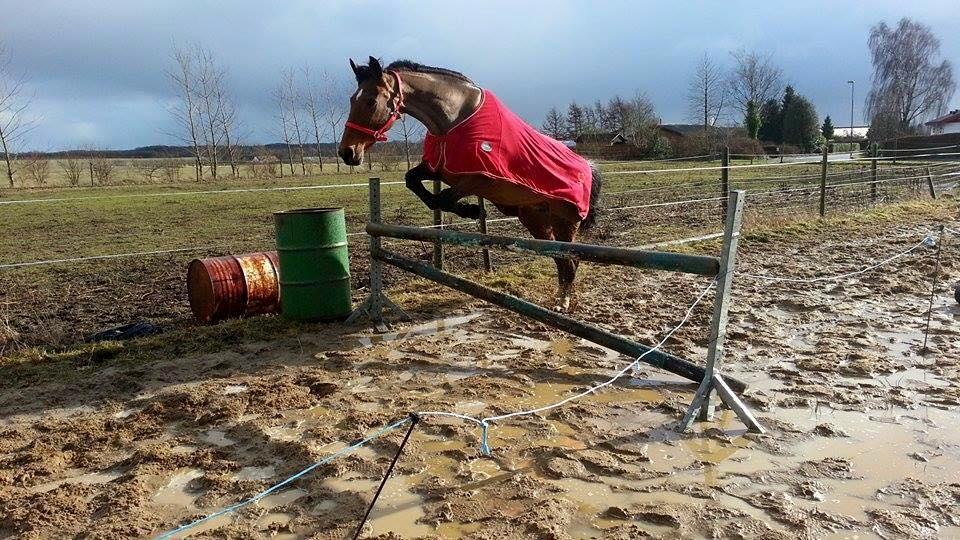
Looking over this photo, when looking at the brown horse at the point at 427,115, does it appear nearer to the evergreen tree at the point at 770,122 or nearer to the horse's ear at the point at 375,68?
the horse's ear at the point at 375,68

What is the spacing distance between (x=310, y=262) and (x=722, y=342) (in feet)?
11.2

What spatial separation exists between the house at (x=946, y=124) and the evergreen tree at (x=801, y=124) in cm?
1861

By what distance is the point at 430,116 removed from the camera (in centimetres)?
454

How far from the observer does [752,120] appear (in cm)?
4938

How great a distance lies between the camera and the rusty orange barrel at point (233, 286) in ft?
17.7

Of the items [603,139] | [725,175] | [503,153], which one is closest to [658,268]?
[503,153]

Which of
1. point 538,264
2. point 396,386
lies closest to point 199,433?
point 396,386

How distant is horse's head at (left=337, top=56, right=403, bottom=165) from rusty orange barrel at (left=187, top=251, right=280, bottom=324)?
1.79 m

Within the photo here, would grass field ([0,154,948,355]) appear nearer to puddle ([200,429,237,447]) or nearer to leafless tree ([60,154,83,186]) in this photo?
puddle ([200,429,237,447])

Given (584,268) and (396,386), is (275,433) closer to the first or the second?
(396,386)

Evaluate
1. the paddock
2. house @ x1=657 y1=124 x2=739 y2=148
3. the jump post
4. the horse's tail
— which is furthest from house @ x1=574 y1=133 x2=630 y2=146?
the jump post

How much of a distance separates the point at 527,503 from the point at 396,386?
160 centimetres

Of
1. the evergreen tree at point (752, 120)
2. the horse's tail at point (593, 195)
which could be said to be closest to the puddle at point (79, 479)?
the horse's tail at point (593, 195)

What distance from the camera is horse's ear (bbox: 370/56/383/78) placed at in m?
4.23
